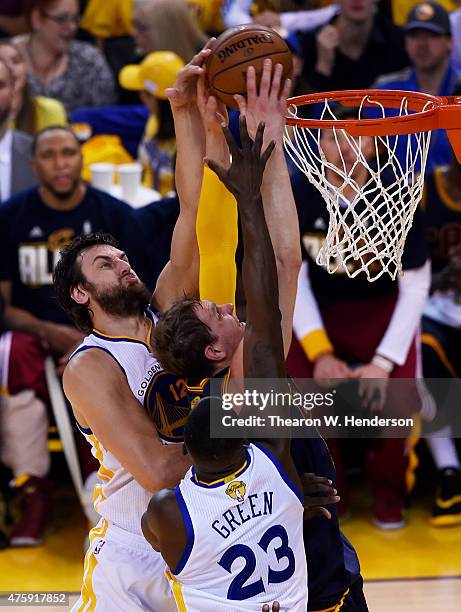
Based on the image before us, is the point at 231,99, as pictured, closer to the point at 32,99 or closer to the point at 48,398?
the point at 48,398

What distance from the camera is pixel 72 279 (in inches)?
128

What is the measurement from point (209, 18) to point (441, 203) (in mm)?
2454

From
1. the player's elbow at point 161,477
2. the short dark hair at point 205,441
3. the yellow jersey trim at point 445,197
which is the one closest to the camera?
the short dark hair at point 205,441

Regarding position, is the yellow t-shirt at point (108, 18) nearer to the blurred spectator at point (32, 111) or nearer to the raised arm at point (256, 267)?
the blurred spectator at point (32, 111)

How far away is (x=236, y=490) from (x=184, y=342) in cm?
45

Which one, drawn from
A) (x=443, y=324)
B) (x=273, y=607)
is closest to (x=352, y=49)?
(x=443, y=324)

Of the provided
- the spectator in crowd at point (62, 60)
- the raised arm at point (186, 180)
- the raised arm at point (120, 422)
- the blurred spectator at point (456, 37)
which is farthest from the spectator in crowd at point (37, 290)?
the blurred spectator at point (456, 37)

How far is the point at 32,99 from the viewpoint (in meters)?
6.31

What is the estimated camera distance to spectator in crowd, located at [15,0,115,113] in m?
6.67

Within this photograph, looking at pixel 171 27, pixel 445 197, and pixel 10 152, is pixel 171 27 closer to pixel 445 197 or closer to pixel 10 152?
pixel 10 152

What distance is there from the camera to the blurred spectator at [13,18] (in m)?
7.00

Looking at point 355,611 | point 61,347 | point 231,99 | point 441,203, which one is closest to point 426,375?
point 441,203

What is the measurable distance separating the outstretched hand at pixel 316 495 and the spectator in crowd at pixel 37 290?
89.8 inches

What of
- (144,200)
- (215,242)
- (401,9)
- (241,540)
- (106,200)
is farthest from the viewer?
(401,9)
